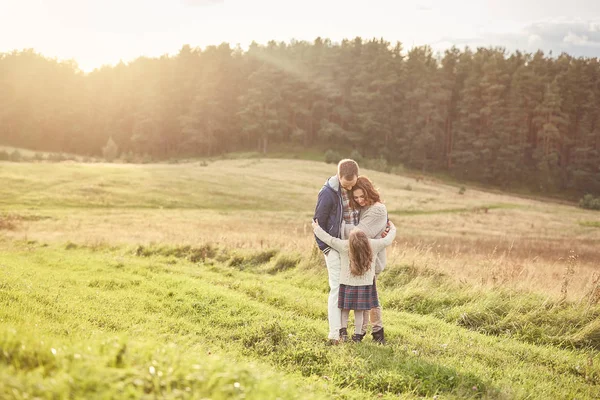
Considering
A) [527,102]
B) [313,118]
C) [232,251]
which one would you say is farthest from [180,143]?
[232,251]

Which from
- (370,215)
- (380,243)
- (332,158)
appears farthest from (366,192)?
(332,158)

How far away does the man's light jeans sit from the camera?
7.12m

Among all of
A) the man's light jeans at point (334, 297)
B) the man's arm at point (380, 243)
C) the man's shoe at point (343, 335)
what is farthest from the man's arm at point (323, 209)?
the man's shoe at point (343, 335)

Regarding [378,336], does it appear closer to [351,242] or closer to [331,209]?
[351,242]

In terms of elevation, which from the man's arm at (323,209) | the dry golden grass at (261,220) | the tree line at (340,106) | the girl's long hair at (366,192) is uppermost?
the tree line at (340,106)

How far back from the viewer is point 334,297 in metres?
7.24

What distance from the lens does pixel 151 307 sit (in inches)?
324

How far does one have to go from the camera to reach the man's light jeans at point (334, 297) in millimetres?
7121

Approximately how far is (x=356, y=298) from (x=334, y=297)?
35 centimetres

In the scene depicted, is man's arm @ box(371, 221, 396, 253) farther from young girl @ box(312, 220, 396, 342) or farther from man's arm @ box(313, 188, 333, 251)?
man's arm @ box(313, 188, 333, 251)

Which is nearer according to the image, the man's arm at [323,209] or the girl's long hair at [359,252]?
the girl's long hair at [359,252]

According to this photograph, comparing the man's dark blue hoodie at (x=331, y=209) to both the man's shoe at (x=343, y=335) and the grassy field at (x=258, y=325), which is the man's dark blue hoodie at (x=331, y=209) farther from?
the grassy field at (x=258, y=325)

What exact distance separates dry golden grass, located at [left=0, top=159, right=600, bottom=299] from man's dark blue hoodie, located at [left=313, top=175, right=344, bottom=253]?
4675mm

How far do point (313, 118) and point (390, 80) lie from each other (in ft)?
55.4
